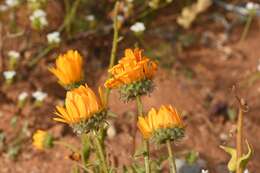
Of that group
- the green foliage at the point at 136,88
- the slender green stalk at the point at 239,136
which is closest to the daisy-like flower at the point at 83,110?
the green foliage at the point at 136,88

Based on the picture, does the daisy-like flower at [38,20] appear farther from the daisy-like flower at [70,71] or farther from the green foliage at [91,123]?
the green foliage at [91,123]

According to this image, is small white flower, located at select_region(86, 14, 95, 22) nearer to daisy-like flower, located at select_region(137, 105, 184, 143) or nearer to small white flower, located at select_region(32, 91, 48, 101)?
small white flower, located at select_region(32, 91, 48, 101)

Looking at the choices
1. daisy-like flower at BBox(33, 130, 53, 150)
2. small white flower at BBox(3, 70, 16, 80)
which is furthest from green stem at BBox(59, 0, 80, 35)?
daisy-like flower at BBox(33, 130, 53, 150)

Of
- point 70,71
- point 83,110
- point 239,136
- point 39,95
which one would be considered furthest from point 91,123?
point 39,95

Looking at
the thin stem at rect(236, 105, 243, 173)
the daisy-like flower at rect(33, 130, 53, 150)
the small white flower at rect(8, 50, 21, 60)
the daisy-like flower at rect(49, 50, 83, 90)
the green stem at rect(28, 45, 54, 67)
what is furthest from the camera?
the green stem at rect(28, 45, 54, 67)

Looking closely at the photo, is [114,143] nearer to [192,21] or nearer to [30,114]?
[30,114]
